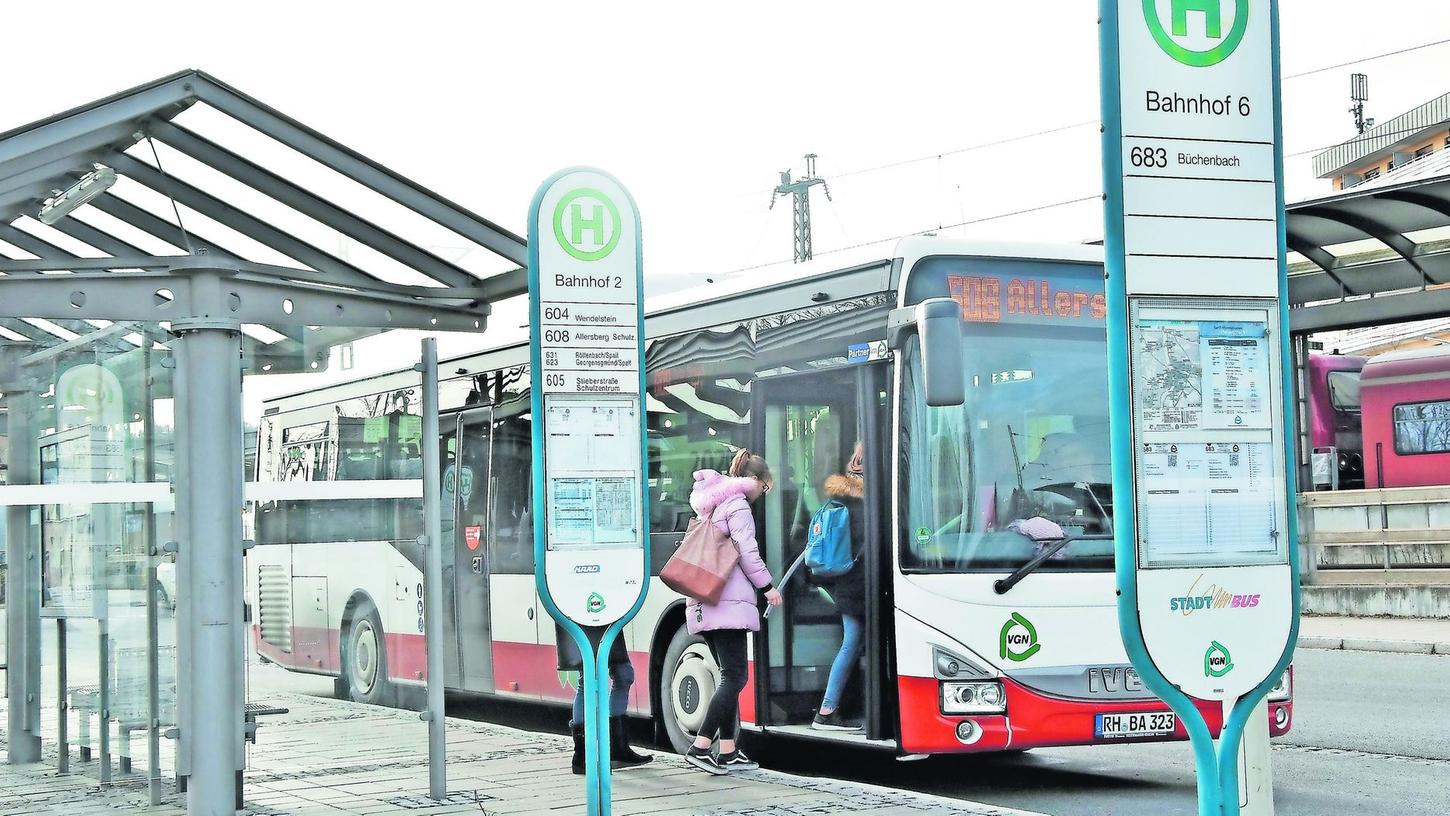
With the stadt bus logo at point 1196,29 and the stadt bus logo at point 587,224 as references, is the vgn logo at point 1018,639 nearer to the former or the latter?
the stadt bus logo at point 587,224

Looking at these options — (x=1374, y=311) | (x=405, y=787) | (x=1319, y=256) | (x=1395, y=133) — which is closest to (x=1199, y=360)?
(x=405, y=787)

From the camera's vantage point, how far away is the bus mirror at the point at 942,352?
Answer: 8.38 metres

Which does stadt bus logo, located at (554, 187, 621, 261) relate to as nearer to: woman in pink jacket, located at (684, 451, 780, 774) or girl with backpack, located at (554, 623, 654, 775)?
woman in pink jacket, located at (684, 451, 780, 774)

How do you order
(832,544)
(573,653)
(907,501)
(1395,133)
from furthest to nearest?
(1395,133)
(573,653)
(832,544)
(907,501)

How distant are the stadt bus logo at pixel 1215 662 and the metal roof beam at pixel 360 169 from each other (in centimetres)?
485

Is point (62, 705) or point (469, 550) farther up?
point (469, 550)

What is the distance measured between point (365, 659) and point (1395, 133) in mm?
70573

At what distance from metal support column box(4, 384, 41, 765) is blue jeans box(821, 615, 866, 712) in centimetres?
469

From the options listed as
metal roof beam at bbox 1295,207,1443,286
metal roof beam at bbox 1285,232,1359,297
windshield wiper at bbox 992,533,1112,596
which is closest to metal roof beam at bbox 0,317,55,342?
windshield wiper at bbox 992,533,1112,596

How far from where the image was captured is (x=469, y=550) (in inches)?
501

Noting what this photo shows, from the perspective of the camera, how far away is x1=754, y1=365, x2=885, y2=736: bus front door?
30.5ft

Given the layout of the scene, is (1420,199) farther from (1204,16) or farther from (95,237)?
(1204,16)

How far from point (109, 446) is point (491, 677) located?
15.7 feet

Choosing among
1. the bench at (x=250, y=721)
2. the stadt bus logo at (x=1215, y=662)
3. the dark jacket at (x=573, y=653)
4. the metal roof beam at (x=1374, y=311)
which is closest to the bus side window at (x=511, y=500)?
the dark jacket at (x=573, y=653)
